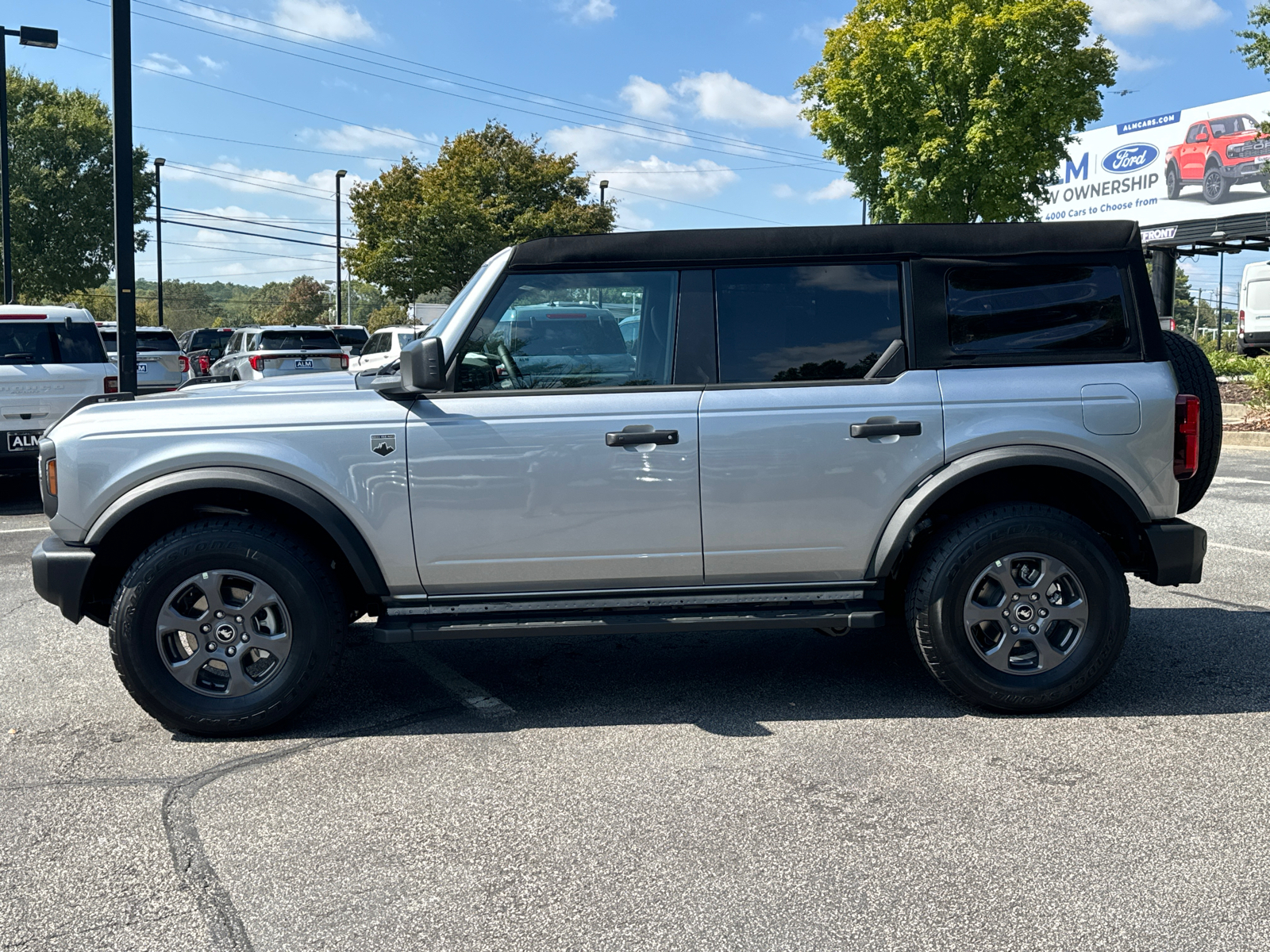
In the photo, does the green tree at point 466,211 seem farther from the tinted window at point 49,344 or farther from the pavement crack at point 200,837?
the pavement crack at point 200,837

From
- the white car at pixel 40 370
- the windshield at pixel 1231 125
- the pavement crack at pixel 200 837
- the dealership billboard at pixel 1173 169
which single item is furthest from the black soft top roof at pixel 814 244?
the windshield at pixel 1231 125

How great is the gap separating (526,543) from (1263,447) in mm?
13290

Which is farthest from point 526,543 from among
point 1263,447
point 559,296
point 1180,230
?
point 1180,230

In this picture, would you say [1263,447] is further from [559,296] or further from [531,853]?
[531,853]

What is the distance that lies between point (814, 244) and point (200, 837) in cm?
310

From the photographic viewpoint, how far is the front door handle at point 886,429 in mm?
4484

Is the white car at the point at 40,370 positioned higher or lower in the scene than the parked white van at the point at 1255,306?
lower

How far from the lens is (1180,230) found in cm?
4019

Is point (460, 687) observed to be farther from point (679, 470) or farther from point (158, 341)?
point (158, 341)

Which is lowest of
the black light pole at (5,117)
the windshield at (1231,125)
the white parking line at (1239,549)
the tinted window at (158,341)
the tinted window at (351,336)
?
the white parking line at (1239,549)

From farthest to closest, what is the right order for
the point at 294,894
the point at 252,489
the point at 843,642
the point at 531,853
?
the point at 843,642, the point at 252,489, the point at 531,853, the point at 294,894

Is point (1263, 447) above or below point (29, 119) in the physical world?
below

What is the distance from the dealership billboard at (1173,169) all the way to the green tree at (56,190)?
33.3 metres

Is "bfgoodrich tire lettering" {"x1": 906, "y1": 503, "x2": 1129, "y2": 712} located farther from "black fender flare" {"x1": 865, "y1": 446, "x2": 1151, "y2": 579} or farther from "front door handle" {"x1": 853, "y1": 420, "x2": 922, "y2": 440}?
"front door handle" {"x1": 853, "y1": 420, "x2": 922, "y2": 440}
